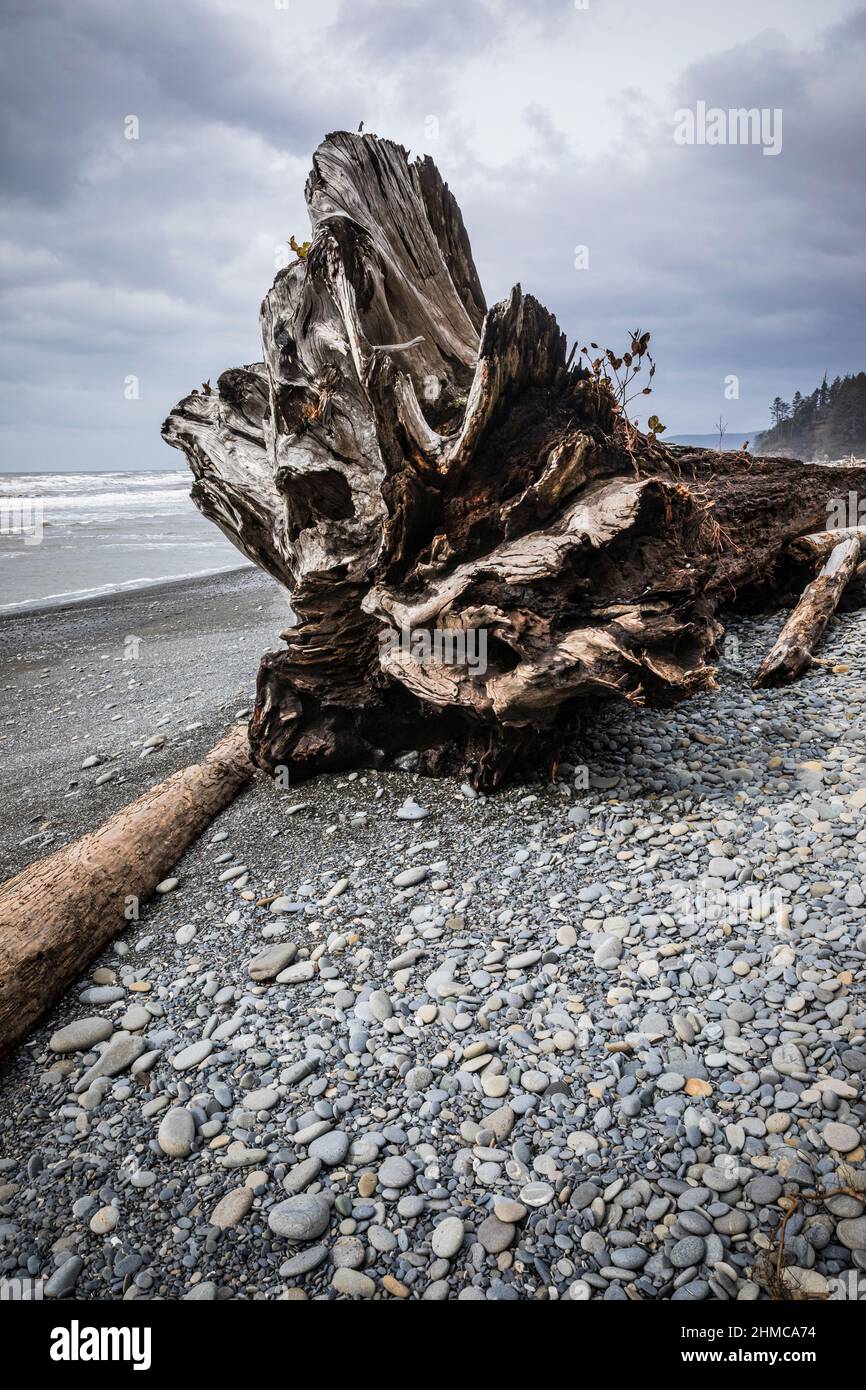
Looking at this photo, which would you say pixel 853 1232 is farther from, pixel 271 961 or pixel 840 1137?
pixel 271 961

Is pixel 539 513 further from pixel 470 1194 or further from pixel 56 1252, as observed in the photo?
pixel 56 1252

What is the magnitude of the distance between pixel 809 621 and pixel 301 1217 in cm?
646

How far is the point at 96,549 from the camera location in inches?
953

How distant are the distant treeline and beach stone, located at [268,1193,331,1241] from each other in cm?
3880

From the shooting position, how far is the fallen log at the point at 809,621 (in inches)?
247

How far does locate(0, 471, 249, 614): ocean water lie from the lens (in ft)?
57.2

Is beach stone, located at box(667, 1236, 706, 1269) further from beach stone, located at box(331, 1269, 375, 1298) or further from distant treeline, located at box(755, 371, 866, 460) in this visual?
distant treeline, located at box(755, 371, 866, 460)

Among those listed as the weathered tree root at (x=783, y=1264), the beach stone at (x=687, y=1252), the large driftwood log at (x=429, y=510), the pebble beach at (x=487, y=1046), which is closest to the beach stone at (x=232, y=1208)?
the pebble beach at (x=487, y=1046)

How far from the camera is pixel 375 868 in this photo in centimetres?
473

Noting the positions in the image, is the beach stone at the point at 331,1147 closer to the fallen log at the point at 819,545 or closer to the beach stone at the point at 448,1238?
the beach stone at the point at 448,1238

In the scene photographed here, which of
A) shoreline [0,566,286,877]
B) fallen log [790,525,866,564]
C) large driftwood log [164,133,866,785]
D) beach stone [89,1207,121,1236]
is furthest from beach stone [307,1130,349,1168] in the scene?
fallen log [790,525,866,564]

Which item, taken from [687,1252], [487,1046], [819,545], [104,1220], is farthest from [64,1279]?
[819,545]
